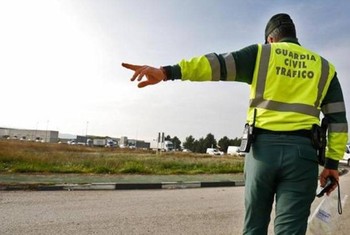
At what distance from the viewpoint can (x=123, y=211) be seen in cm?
670

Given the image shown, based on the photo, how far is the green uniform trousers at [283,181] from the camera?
7.94 ft

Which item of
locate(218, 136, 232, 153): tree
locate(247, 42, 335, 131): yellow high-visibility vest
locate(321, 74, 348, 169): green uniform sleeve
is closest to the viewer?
locate(247, 42, 335, 131): yellow high-visibility vest

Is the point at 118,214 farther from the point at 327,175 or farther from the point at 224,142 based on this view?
the point at 224,142

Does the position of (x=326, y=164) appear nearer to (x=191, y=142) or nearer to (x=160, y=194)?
(x=160, y=194)

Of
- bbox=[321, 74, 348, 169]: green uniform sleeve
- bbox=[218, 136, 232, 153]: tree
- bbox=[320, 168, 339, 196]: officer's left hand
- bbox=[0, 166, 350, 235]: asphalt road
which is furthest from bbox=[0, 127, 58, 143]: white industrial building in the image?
bbox=[321, 74, 348, 169]: green uniform sleeve

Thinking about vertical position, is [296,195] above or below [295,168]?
below

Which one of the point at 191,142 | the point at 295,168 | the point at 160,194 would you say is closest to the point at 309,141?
the point at 295,168

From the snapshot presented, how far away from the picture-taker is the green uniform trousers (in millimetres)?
2420

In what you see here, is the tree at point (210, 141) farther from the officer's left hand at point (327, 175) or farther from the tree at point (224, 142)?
the officer's left hand at point (327, 175)

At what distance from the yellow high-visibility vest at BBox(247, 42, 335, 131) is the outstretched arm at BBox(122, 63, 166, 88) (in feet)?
2.07

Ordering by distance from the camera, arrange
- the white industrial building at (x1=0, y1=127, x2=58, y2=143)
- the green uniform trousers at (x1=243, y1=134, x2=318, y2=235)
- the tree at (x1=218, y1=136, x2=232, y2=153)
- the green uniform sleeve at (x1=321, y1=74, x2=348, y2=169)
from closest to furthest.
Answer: the green uniform trousers at (x1=243, y1=134, x2=318, y2=235) → the green uniform sleeve at (x1=321, y1=74, x2=348, y2=169) → the tree at (x1=218, y1=136, x2=232, y2=153) → the white industrial building at (x1=0, y1=127, x2=58, y2=143)

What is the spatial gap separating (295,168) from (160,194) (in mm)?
7279

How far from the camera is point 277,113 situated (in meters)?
2.54

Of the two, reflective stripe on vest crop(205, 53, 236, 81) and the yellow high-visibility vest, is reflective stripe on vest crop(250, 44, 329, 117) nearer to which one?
the yellow high-visibility vest
